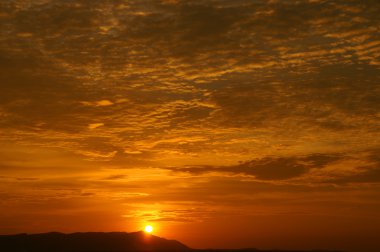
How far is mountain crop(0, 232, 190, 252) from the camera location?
312ft

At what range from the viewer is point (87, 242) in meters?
107

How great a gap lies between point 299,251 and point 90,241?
189 feet

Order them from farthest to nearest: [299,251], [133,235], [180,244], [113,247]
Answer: [180,244], [133,235], [113,247], [299,251]

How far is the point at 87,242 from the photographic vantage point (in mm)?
106562

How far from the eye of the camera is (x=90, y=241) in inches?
4215

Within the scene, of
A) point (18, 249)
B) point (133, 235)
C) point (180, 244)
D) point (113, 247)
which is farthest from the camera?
point (180, 244)

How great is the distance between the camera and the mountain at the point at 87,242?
312 feet

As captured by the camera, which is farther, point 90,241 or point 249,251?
point 90,241

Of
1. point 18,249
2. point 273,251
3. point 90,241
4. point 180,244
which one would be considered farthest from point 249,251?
point 180,244

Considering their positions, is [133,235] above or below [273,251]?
above

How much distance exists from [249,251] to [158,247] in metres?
54.1

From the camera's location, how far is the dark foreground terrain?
94.9 meters

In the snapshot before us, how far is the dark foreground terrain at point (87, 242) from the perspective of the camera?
94938mm

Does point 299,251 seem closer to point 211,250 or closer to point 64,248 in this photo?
point 211,250
